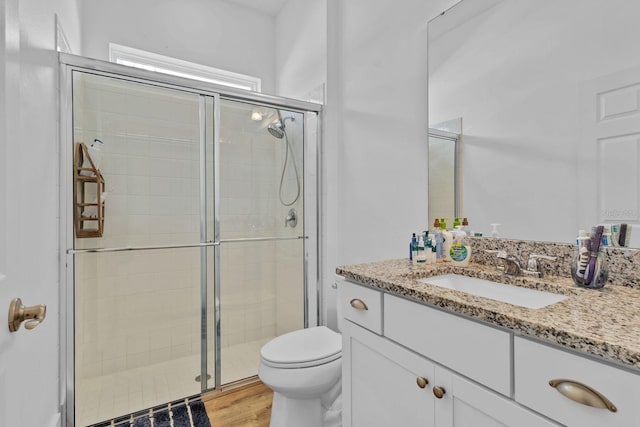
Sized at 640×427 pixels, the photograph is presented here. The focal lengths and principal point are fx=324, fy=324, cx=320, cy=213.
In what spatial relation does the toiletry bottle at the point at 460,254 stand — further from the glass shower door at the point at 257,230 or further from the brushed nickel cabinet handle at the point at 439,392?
the glass shower door at the point at 257,230

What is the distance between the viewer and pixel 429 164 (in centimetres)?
155

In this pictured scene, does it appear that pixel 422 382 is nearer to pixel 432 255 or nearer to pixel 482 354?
pixel 482 354

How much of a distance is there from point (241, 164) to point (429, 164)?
1262 mm

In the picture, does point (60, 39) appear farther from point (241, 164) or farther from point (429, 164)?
point (429, 164)

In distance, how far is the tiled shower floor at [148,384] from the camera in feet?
5.75

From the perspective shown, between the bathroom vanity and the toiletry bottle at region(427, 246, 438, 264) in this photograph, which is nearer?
the bathroom vanity

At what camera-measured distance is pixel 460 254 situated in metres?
1.26

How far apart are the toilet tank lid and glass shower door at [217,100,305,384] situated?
722mm

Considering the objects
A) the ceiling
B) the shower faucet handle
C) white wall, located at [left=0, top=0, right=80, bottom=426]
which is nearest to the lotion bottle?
the shower faucet handle

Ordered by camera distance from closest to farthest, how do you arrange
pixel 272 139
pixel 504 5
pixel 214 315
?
pixel 504 5 → pixel 214 315 → pixel 272 139

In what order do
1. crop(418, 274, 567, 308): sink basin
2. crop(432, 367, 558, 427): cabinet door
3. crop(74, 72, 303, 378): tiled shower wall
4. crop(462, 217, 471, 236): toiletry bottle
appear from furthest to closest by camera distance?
crop(74, 72, 303, 378): tiled shower wall < crop(462, 217, 471, 236): toiletry bottle < crop(418, 274, 567, 308): sink basin < crop(432, 367, 558, 427): cabinet door

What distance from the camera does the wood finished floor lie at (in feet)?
5.58

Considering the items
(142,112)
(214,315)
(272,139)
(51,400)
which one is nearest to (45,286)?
(51,400)

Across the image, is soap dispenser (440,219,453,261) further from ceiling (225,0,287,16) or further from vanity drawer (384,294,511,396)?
ceiling (225,0,287,16)
